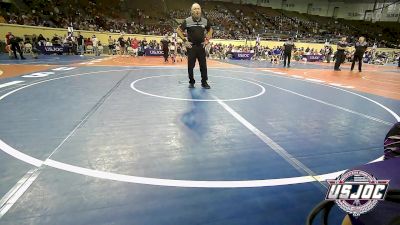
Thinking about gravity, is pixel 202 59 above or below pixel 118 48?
above

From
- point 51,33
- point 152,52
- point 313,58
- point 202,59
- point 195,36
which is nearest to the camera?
point 195,36

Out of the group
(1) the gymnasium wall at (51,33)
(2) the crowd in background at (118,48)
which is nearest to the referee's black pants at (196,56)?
(2) the crowd in background at (118,48)

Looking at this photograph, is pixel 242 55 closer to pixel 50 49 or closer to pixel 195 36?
pixel 50 49

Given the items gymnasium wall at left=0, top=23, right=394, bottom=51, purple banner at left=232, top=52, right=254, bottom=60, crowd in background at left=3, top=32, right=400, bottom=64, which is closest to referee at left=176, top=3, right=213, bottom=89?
crowd in background at left=3, top=32, right=400, bottom=64

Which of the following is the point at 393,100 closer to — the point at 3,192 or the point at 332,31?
the point at 3,192

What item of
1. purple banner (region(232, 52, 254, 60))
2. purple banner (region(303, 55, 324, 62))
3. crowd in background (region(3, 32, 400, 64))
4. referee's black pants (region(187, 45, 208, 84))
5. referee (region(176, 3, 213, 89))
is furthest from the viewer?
purple banner (region(303, 55, 324, 62))

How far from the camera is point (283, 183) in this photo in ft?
9.25

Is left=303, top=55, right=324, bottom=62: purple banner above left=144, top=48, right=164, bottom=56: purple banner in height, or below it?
below

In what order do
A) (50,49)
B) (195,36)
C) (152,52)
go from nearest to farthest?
1. (195,36)
2. (50,49)
3. (152,52)

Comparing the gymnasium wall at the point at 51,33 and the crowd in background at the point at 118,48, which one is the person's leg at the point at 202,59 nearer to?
the crowd in background at the point at 118,48

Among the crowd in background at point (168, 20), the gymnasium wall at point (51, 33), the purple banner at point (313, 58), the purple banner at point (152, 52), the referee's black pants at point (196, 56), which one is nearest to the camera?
the referee's black pants at point (196, 56)

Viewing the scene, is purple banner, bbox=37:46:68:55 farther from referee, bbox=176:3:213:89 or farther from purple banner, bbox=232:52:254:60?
referee, bbox=176:3:213:89

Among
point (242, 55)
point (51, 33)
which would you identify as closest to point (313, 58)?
point (242, 55)

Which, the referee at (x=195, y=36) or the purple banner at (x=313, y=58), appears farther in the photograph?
the purple banner at (x=313, y=58)
